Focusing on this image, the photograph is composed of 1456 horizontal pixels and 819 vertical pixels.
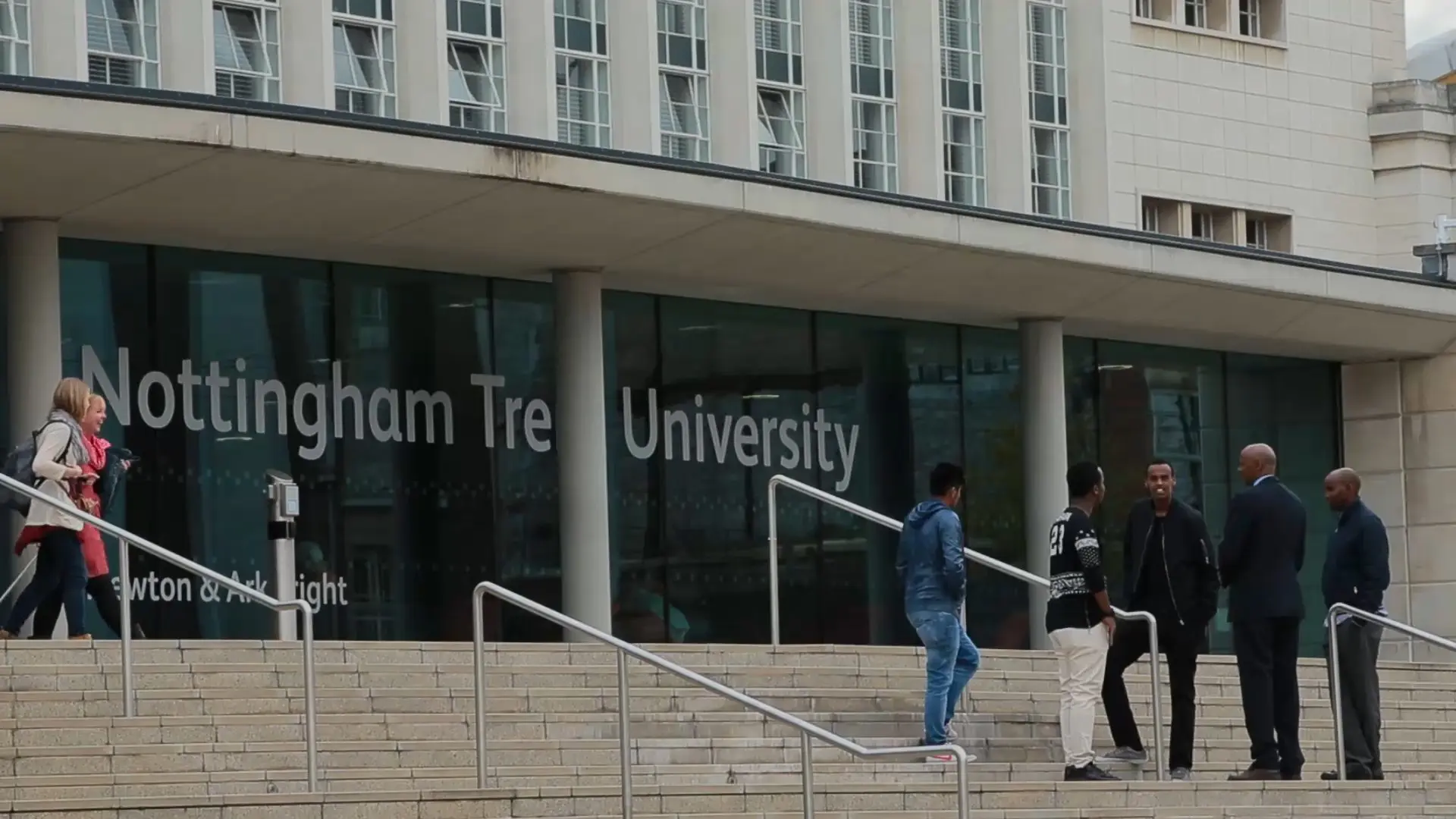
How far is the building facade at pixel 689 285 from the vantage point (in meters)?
19.3

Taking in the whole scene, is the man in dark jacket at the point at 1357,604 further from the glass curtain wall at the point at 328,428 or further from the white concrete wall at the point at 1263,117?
the white concrete wall at the point at 1263,117

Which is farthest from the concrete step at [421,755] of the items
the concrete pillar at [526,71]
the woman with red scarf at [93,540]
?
the concrete pillar at [526,71]

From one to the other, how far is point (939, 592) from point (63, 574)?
427 cm

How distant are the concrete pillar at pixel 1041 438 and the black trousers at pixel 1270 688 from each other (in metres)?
10.9

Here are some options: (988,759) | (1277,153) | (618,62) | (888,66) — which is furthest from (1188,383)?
(988,759)

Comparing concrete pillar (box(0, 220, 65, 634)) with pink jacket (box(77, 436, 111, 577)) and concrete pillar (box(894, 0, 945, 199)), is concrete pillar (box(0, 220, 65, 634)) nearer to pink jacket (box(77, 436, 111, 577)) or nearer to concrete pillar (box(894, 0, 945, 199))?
pink jacket (box(77, 436, 111, 577))

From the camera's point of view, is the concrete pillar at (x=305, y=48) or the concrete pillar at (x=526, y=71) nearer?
the concrete pillar at (x=305, y=48)

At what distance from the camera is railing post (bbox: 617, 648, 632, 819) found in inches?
452

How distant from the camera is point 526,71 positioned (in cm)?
2219

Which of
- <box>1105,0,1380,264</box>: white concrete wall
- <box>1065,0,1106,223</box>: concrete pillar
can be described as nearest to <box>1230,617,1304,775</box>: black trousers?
<box>1065,0,1106,223</box>: concrete pillar

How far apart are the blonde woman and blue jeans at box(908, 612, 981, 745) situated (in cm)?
399

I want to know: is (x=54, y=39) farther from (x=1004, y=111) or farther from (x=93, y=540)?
(x=1004, y=111)

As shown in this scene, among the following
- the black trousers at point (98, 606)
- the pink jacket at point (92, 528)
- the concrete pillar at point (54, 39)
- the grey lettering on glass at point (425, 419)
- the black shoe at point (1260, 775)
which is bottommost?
the black shoe at point (1260, 775)

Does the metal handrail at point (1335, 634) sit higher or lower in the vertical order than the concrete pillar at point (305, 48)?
lower
